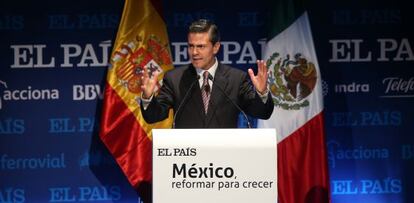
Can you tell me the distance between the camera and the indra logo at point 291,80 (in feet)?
17.1

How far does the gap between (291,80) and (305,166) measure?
68cm

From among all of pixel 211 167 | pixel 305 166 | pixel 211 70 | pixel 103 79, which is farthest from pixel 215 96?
pixel 103 79

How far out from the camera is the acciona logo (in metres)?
5.39

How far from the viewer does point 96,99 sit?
17.9 feet

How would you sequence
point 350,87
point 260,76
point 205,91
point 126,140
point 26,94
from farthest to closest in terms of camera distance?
point 350,87
point 26,94
point 126,140
point 205,91
point 260,76

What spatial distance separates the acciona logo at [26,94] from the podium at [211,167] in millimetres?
2459

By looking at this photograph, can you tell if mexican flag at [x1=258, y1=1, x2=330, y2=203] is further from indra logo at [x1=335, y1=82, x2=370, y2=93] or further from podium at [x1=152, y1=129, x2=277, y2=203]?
podium at [x1=152, y1=129, x2=277, y2=203]

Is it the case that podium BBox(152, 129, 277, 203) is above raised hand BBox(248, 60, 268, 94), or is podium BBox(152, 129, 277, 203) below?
below

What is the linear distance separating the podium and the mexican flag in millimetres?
2063

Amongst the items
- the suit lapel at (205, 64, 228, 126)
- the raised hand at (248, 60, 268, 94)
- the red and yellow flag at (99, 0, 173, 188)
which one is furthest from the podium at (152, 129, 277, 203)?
the red and yellow flag at (99, 0, 173, 188)

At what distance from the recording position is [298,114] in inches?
207

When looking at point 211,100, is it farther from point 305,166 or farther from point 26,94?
point 26,94

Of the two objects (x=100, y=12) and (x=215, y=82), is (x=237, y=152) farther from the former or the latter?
(x=100, y=12)

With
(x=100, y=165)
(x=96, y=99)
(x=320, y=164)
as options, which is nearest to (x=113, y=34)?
(x=96, y=99)
